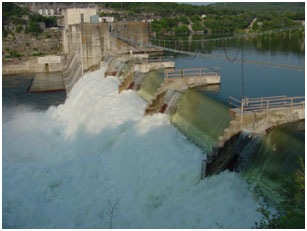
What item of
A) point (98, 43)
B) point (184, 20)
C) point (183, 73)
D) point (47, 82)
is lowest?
point (47, 82)

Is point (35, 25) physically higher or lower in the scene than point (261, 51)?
Result: higher

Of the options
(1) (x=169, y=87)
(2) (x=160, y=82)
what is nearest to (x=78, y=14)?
(2) (x=160, y=82)

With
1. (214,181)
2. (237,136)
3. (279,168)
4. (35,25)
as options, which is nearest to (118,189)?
(214,181)

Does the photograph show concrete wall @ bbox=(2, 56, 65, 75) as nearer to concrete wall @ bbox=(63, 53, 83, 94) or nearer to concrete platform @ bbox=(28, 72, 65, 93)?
concrete platform @ bbox=(28, 72, 65, 93)

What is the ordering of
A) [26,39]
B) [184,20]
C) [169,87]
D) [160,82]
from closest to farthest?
[169,87]
[160,82]
[26,39]
[184,20]

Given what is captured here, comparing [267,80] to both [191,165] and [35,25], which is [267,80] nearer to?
[191,165]

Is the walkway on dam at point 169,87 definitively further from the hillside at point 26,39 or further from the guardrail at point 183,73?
the hillside at point 26,39

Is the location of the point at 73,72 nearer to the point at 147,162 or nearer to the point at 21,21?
the point at 147,162

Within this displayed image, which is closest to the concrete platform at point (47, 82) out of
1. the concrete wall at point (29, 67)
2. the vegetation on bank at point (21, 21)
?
the concrete wall at point (29, 67)
